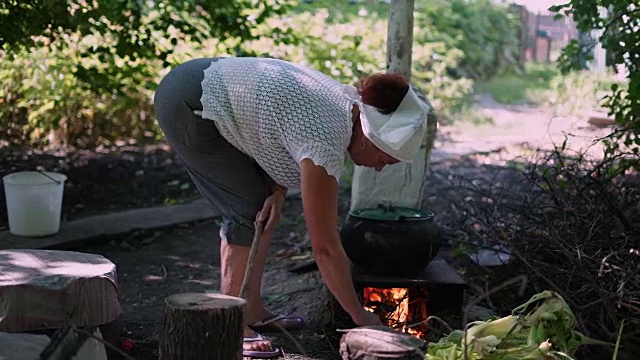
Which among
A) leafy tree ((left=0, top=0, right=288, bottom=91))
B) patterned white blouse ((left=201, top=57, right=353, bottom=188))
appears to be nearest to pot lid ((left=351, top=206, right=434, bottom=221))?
patterned white blouse ((left=201, top=57, right=353, bottom=188))

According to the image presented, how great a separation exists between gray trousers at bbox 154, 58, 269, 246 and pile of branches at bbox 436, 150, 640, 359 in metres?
1.33

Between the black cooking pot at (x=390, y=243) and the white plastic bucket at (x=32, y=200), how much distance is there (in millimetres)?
2267

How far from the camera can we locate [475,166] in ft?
28.6

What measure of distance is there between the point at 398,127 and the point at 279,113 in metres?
0.51

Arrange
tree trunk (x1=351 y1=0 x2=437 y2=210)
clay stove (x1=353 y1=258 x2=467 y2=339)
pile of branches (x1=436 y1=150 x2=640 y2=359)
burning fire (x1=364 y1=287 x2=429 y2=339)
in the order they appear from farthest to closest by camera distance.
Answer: tree trunk (x1=351 y1=0 x2=437 y2=210) < burning fire (x1=364 y1=287 x2=429 y2=339) < clay stove (x1=353 y1=258 x2=467 y2=339) < pile of branches (x1=436 y1=150 x2=640 y2=359)

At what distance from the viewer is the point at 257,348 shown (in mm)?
4004

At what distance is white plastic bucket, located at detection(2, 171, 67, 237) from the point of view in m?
5.64

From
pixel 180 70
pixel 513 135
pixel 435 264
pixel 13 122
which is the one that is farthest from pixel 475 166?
pixel 180 70

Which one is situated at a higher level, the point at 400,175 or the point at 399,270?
the point at 400,175

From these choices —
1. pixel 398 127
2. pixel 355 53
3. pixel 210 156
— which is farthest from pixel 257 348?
pixel 355 53

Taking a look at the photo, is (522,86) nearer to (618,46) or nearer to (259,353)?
(618,46)

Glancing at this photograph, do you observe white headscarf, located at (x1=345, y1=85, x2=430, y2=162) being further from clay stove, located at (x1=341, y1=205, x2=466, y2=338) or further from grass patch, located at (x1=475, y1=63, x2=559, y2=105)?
grass patch, located at (x1=475, y1=63, x2=559, y2=105)

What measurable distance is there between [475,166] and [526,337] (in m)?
5.57

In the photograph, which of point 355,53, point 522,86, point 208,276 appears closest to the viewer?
point 208,276
